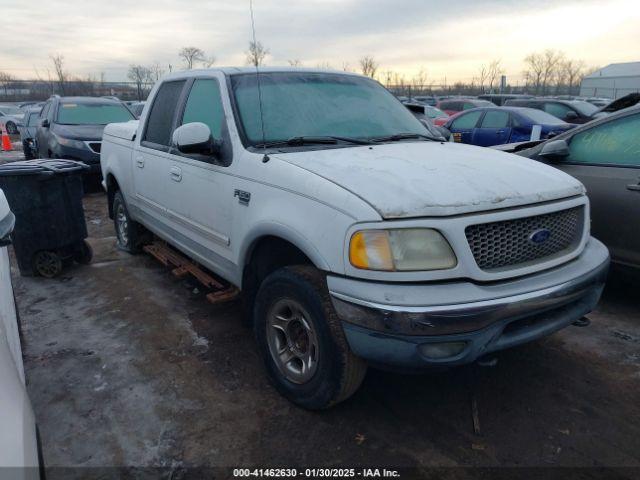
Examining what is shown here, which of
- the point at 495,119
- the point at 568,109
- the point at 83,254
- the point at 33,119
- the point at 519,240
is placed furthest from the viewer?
the point at 33,119

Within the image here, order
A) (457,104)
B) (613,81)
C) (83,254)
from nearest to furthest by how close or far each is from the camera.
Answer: (83,254)
(457,104)
(613,81)

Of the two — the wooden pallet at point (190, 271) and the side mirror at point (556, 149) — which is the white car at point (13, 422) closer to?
the wooden pallet at point (190, 271)

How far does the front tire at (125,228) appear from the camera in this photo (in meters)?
5.56

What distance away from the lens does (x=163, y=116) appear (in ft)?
14.7

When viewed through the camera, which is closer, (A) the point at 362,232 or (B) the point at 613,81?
(A) the point at 362,232

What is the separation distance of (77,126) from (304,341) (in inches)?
355

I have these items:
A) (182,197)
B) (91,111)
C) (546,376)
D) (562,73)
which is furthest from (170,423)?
(562,73)

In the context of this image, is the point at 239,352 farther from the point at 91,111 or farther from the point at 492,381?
the point at 91,111

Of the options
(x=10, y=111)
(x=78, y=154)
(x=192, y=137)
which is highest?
(x=10, y=111)

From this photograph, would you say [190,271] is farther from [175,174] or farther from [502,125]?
[502,125]

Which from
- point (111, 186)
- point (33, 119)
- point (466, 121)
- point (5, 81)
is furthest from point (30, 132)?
point (5, 81)

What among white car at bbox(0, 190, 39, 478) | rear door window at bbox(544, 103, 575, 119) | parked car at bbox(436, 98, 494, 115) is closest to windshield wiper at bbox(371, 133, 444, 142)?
white car at bbox(0, 190, 39, 478)

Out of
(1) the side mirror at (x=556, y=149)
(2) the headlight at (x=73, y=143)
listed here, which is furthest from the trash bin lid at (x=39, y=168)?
(2) the headlight at (x=73, y=143)

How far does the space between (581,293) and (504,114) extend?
29.5ft
